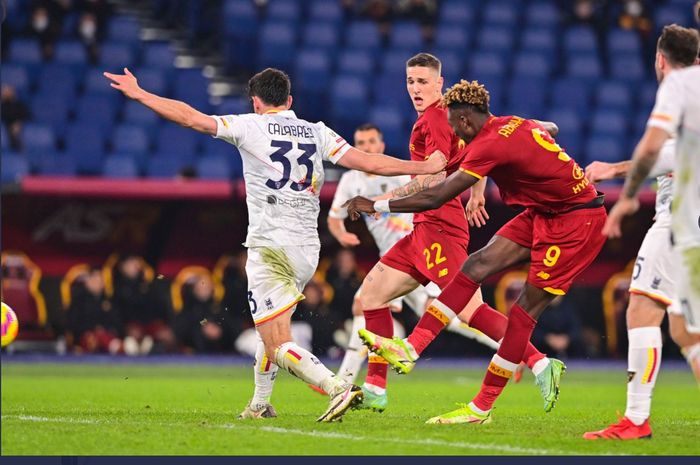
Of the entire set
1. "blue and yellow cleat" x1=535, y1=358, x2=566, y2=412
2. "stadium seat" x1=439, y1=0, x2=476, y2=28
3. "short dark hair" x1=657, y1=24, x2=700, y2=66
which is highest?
"short dark hair" x1=657, y1=24, x2=700, y2=66

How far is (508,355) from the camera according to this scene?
349 inches

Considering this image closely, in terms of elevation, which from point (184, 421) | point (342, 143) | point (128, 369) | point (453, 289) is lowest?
point (128, 369)

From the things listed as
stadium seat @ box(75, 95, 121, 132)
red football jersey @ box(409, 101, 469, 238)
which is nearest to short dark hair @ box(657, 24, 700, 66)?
red football jersey @ box(409, 101, 469, 238)

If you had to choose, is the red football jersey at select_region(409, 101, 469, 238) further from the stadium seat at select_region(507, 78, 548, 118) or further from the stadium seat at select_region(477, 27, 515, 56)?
the stadium seat at select_region(477, 27, 515, 56)

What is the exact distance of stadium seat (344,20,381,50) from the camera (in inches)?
930

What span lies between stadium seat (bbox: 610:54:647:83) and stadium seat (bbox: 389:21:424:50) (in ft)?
12.5

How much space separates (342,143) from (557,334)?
10154 millimetres

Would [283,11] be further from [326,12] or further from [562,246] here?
[562,246]

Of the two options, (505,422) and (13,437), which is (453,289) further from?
(13,437)

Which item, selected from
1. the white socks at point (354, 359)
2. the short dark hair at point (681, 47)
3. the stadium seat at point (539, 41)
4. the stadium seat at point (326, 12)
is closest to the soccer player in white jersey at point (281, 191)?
the short dark hair at point (681, 47)

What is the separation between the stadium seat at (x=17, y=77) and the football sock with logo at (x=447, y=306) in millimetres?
13854

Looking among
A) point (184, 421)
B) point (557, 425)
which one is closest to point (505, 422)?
point (557, 425)

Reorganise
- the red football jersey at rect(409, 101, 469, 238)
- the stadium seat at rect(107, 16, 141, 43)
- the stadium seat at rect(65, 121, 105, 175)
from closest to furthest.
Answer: the red football jersey at rect(409, 101, 469, 238) < the stadium seat at rect(65, 121, 105, 175) < the stadium seat at rect(107, 16, 141, 43)

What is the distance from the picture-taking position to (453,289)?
9023 millimetres
